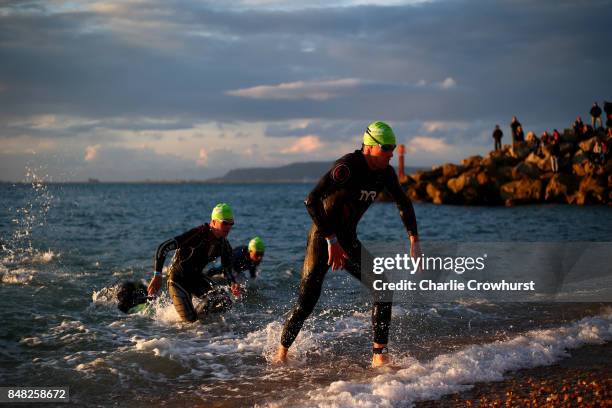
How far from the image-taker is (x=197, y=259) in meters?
8.89

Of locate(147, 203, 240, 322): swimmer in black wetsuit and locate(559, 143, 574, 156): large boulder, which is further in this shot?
locate(559, 143, 574, 156): large boulder

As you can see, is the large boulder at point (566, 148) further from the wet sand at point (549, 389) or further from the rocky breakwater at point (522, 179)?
the wet sand at point (549, 389)

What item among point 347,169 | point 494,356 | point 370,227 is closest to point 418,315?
point 494,356

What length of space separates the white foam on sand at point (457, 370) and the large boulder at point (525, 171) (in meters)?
39.0

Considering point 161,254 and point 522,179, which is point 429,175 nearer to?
point 522,179

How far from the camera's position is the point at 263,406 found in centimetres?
515

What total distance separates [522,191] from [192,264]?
38.7 metres

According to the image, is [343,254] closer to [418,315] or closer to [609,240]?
[418,315]

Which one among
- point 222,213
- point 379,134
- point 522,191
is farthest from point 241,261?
point 522,191

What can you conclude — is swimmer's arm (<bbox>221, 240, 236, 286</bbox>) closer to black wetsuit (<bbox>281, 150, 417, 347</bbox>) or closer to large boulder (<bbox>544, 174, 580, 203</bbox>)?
black wetsuit (<bbox>281, 150, 417, 347</bbox>)

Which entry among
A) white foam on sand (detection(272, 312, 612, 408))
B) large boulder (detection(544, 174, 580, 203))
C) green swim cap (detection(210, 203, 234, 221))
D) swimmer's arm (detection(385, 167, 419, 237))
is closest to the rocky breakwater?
large boulder (detection(544, 174, 580, 203))

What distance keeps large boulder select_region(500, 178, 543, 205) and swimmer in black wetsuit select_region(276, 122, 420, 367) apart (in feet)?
128

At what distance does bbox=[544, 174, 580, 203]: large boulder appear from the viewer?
39906 millimetres

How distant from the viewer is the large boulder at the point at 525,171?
43906 mm
